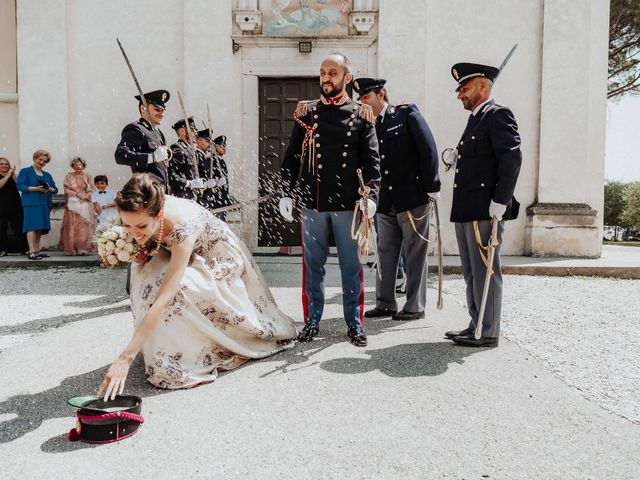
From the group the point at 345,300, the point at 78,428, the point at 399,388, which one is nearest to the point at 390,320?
the point at 345,300

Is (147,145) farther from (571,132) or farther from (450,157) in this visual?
(571,132)

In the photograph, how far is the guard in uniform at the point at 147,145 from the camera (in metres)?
5.65

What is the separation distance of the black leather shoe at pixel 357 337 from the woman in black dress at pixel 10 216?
8.04 meters

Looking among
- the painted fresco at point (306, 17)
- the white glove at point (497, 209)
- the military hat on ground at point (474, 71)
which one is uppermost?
the painted fresco at point (306, 17)

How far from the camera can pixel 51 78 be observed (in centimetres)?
1033

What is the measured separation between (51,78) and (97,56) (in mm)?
962

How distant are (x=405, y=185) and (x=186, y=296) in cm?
251

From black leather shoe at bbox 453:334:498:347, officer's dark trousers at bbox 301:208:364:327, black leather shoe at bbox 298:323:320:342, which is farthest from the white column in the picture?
black leather shoe at bbox 298:323:320:342

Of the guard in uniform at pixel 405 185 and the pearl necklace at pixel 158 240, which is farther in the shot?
the guard in uniform at pixel 405 185

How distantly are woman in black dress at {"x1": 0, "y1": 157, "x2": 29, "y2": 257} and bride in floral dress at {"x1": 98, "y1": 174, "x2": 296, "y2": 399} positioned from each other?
7720 mm

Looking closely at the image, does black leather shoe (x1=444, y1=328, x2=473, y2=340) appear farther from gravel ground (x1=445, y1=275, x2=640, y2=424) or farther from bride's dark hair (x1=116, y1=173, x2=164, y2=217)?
bride's dark hair (x1=116, y1=173, x2=164, y2=217)

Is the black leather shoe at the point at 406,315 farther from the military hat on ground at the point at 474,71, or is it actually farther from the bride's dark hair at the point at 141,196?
the bride's dark hair at the point at 141,196

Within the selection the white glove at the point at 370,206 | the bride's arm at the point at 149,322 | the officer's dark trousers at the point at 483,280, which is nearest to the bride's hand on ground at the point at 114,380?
the bride's arm at the point at 149,322

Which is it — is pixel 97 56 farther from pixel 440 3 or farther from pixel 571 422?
pixel 571 422
